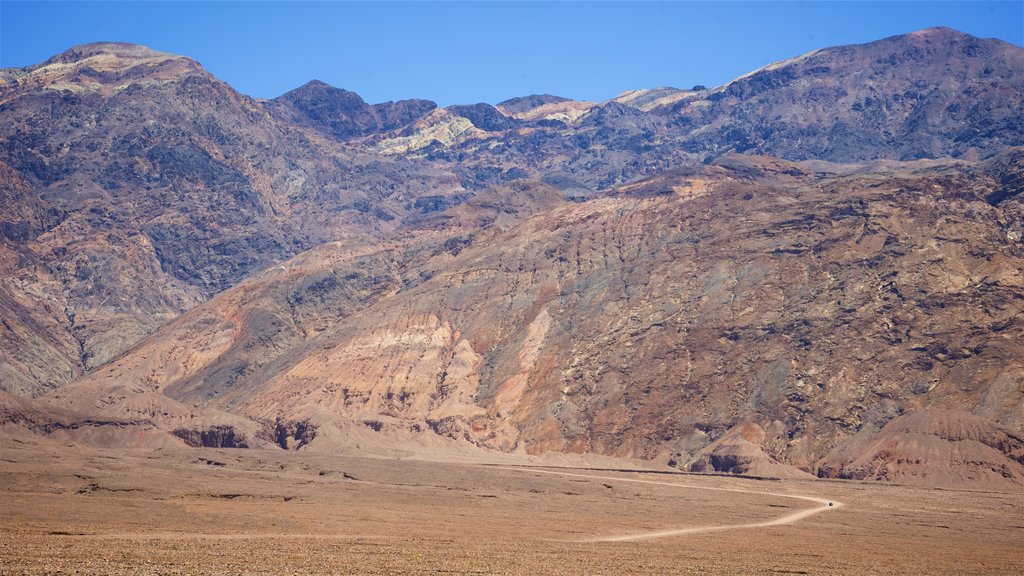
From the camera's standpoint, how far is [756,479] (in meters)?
103

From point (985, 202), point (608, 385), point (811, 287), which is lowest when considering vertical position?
point (608, 385)

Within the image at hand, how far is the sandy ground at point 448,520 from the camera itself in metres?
45.3

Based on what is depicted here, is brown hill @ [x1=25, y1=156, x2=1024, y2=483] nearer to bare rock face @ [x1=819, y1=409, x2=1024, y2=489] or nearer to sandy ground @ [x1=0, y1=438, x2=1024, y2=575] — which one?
bare rock face @ [x1=819, y1=409, x2=1024, y2=489]

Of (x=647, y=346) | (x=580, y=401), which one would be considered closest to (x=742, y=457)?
(x=580, y=401)

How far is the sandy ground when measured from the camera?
45.3 metres

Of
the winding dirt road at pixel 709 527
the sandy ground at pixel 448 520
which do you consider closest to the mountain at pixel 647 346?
the sandy ground at pixel 448 520

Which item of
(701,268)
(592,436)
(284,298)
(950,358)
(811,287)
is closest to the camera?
(950,358)

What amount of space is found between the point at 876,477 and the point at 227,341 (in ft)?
320

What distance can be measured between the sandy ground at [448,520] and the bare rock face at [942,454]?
6318mm

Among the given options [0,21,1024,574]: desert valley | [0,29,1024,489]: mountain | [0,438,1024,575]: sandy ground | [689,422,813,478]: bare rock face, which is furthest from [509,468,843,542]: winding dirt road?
[0,29,1024,489]: mountain

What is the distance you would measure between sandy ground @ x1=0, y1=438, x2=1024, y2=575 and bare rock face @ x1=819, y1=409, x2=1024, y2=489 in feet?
20.7

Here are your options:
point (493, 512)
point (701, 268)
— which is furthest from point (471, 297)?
point (493, 512)

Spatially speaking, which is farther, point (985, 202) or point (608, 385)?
point (985, 202)

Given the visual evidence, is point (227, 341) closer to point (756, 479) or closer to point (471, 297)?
point (471, 297)
